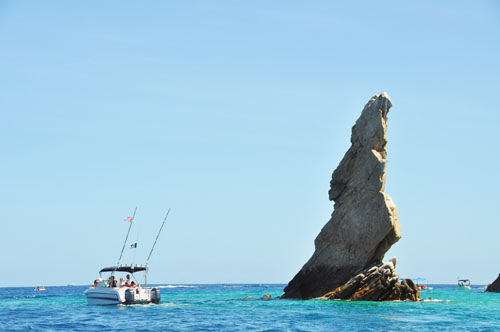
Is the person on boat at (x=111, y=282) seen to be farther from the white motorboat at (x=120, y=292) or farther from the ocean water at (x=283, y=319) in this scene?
the ocean water at (x=283, y=319)

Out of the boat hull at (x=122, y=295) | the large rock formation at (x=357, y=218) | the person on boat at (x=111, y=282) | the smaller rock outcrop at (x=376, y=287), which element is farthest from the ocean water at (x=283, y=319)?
the large rock formation at (x=357, y=218)

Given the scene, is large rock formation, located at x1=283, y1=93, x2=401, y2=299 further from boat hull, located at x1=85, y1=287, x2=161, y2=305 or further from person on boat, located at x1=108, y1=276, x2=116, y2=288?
person on boat, located at x1=108, y1=276, x2=116, y2=288

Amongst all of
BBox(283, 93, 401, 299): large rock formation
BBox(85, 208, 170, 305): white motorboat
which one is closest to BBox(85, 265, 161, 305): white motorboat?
BBox(85, 208, 170, 305): white motorboat

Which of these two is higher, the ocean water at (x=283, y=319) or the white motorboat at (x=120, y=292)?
the white motorboat at (x=120, y=292)

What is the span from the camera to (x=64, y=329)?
1492 inches

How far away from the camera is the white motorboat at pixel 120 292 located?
5488 cm

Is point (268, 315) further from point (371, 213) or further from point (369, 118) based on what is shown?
point (369, 118)

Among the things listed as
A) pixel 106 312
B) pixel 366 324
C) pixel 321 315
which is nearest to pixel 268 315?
pixel 321 315

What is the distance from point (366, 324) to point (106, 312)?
2105cm

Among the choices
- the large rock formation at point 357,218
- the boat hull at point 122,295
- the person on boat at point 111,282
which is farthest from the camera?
the large rock formation at point 357,218

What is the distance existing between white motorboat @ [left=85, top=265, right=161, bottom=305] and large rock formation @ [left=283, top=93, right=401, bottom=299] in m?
14.3

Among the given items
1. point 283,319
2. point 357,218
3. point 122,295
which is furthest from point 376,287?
point 122,295

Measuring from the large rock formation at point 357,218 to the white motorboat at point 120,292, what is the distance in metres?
14.3

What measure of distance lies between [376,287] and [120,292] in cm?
2159
